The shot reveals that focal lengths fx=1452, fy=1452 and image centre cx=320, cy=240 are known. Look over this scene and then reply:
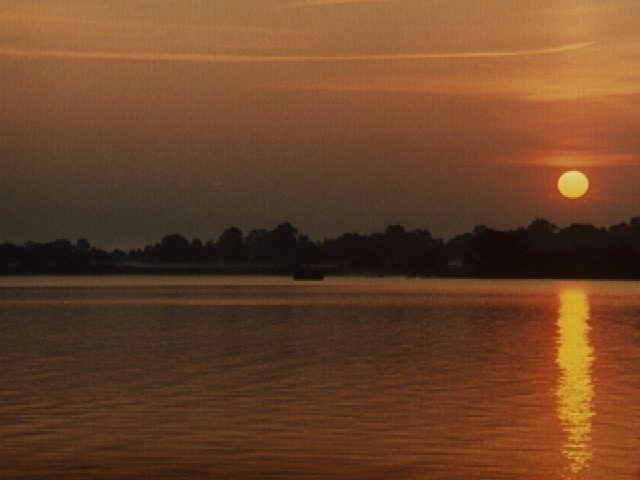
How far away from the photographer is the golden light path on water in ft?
106

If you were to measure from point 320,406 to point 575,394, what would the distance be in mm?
9156

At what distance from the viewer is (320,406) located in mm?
41406

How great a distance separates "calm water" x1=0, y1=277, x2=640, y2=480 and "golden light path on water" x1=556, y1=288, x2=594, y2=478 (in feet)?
0.29

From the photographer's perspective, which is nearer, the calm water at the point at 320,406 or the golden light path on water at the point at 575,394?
the calm water at the point at 320,406

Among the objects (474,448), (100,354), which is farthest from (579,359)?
(474,448)

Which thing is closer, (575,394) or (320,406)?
(320,406)

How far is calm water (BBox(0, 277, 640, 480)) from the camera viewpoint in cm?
3052

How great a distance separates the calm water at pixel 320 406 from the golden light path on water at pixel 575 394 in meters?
0.09

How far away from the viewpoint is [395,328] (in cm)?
9281

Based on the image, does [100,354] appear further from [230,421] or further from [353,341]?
[230,421]

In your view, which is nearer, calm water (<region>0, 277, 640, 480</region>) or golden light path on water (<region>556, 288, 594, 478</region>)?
calm water (<region>0, 277, 640, 480</region>)

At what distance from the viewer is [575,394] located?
45.8 meters

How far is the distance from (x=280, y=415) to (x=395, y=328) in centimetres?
5420

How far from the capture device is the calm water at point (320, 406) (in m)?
30.5
